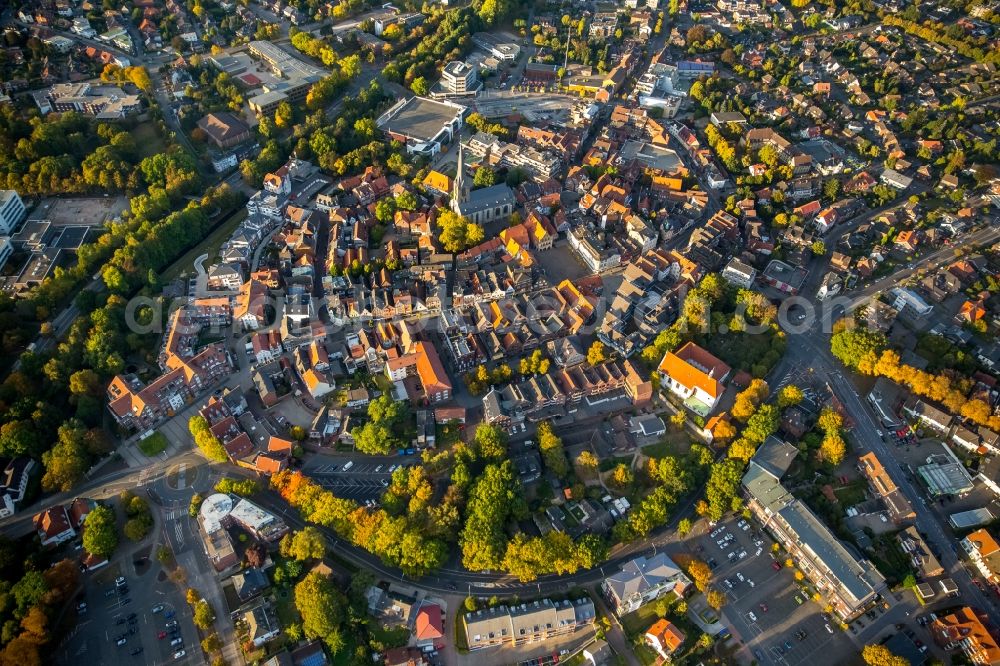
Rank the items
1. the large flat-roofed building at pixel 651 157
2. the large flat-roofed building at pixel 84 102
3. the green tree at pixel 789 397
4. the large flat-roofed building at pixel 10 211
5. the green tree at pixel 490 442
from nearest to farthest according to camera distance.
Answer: the green tree at pixel 490 442
the green tree at pixel 789 397
the large flat-roofed building at pixel 10 211
the large flat-roofed building at pixel 651 157
the large flat-roofed building at pixel 84 102

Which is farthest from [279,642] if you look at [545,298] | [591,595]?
[545,298]

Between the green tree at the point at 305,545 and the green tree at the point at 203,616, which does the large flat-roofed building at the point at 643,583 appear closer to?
the green tree at the point at 305,545

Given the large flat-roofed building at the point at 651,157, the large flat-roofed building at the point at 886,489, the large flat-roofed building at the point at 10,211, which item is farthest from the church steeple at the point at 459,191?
the large flat-roofed building at the point at 10,211

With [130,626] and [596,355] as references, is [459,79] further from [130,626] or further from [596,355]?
[130,626]

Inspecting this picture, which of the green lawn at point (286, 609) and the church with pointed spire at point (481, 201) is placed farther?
the church with pointed spire at point (481, 201)

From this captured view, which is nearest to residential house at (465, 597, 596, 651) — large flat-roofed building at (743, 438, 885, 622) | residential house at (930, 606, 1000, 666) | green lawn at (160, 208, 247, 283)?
large flat-roofed building at (743, 438, 885, 622)

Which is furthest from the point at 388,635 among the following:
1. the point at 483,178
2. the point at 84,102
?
the point at 84,102
